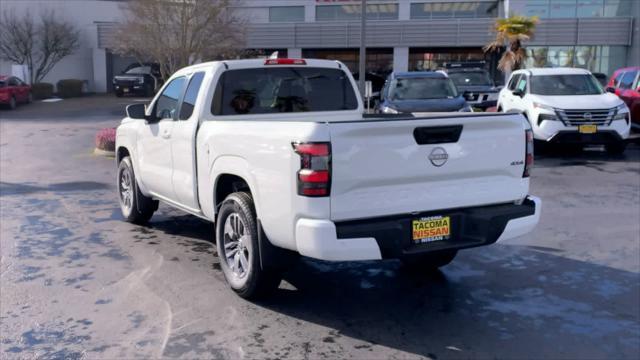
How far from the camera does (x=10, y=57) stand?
127 feet

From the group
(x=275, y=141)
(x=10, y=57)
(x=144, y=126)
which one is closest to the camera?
(x=275, y=141)

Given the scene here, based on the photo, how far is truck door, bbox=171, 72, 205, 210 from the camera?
610 cm

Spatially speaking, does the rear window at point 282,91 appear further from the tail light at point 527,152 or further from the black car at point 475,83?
the black car at point 475,83

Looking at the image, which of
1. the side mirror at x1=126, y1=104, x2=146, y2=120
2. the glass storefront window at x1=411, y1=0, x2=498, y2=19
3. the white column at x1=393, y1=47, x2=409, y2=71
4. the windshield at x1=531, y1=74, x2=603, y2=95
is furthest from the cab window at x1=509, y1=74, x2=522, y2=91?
the glass storefront window at x1=411, y1=0, x2=498, y2=19

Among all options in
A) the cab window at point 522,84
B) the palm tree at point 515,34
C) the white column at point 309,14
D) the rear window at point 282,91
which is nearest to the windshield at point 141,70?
the white column at point 309,14

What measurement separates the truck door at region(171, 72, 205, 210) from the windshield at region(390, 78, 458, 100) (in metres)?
8.60

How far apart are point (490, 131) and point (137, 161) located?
4312 millimetres

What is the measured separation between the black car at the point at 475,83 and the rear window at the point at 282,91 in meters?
14.7

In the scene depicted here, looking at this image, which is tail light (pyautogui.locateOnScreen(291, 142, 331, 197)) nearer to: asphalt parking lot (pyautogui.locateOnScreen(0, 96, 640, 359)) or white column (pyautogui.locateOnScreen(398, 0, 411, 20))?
asphalt parking lot (pyautogui.locateOnScreen(0, 96, 640, 359))

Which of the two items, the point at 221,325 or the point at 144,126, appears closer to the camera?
the point at 221,325

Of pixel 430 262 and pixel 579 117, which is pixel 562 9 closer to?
pixel 579 117

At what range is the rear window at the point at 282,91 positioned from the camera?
623cm

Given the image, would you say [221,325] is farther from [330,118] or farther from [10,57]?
[10,57]

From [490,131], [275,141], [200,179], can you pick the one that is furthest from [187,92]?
[490,131]
